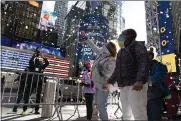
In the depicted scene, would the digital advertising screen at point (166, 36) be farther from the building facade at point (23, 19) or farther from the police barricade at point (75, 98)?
the building facade at point (23, 19)

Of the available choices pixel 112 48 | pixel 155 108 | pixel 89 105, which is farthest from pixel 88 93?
pixel 155 108

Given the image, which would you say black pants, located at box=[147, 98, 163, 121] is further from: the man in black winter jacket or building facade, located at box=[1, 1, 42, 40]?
building facade, located at box=[1, 1, 42, 40]

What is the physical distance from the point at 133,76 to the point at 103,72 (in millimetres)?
960

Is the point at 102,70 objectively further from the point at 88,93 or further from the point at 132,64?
the point at 88,93

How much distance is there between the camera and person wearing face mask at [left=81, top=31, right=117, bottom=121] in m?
3.38

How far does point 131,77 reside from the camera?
2.59m

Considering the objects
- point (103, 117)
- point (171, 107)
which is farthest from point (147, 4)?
point (103, 117)

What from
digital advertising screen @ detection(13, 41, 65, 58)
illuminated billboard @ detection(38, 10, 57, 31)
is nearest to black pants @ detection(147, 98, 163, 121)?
digital advertising screen @ detection(13, 41, 65, 58)

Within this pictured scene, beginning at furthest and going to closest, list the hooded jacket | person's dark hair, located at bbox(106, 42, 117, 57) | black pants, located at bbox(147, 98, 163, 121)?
person's dark hair, located at bbox(106, 42, 117, 57) < black pants, located at bbox(147, 98, 163, 121) < the hooded jacket

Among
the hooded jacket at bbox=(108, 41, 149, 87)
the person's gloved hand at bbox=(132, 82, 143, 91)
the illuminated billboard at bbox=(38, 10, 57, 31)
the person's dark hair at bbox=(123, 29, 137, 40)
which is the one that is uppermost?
the illuminated billboard at bbox=(38, 10, 57, 31)

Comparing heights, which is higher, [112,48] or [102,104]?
[112,48]

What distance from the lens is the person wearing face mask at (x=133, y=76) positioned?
7.91 feet

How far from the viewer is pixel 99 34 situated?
46.7 m

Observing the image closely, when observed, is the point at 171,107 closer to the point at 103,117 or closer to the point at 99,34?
the point at 103,117
